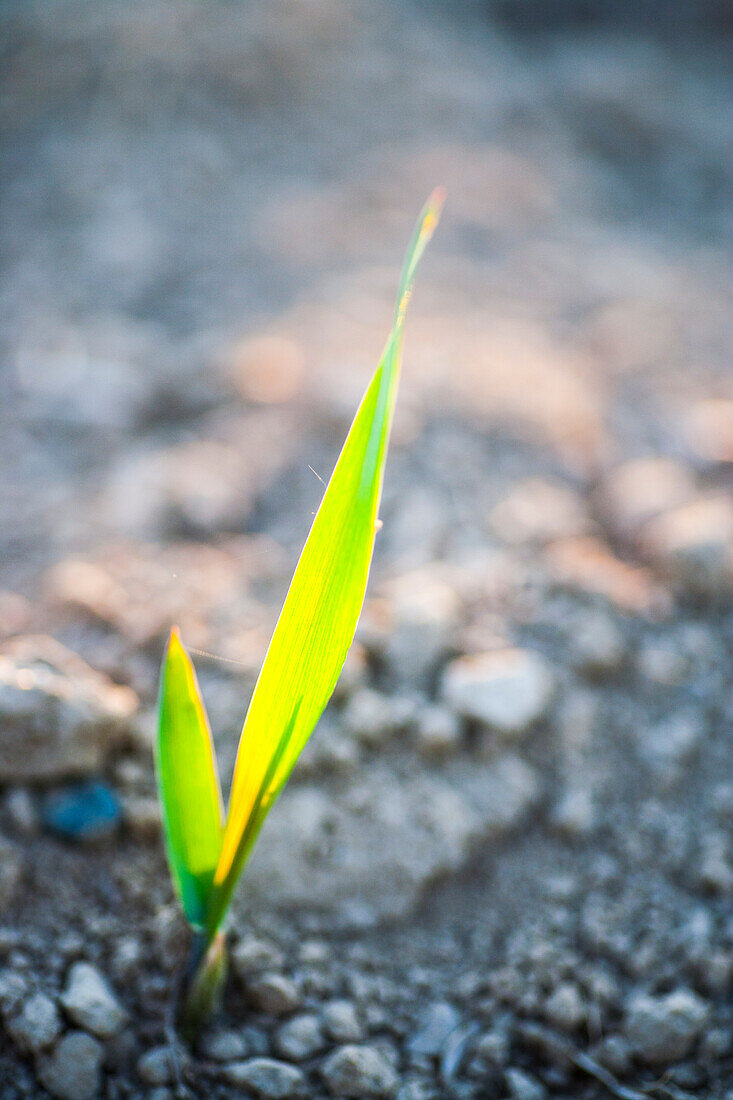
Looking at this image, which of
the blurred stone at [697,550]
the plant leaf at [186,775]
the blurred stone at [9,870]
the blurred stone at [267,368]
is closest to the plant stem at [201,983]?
the plant leaf at [186,775]

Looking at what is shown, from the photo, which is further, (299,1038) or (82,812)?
(82,812)

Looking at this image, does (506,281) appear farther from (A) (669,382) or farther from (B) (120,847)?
(B) (120,847)

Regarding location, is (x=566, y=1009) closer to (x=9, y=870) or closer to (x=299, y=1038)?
(x=299, y=1038)

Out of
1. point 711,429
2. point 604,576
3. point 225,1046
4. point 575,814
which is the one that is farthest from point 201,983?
point 711,429

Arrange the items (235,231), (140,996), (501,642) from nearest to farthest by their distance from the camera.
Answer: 1. (140,996)
2. (501,642)
3. (235,231)

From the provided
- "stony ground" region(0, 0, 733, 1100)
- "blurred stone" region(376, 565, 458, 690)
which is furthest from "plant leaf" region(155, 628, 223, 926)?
"blurred stone" region(376, 565, 458, 690)

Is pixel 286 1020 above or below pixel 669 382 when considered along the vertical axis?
below

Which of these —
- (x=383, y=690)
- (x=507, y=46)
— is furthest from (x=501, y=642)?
(x=507, y=46)

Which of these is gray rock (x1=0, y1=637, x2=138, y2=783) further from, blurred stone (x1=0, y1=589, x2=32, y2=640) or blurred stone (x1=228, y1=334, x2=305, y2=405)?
blurred stone (x1=228, y1=334, x2=305, y2=405)
